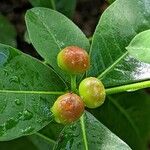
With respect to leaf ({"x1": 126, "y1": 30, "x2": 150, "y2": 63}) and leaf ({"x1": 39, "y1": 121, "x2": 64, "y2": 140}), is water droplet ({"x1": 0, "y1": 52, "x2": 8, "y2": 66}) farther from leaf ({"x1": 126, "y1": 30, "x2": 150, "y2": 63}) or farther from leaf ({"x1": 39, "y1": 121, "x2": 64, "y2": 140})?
leaf ({"x1": 39, "y1": 121, "x2": 64, "y2": 140})

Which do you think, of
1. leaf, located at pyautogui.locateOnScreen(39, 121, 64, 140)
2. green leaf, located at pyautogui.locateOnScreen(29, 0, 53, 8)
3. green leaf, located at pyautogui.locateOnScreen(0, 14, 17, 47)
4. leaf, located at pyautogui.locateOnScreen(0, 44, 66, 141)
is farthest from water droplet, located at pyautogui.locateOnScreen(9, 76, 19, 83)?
green leaf, located at pyautogui.locateOnScreen(0, 14, 17, 47)

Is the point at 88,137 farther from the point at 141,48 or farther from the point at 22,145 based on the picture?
the point at 22,145

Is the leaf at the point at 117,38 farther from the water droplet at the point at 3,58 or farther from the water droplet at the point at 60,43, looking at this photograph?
the water droplet at the point at 3,58

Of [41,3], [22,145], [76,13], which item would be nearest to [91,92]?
[41,3]

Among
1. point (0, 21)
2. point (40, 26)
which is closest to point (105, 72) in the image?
point (40, 26)

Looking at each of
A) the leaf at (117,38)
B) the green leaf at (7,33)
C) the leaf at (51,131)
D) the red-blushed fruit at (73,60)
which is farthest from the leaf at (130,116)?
the red-blushed fruit at (73,60)

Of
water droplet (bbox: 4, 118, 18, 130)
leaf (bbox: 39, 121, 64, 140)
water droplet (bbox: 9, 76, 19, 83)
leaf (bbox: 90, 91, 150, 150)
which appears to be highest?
water droplet (bbox: 9, 76, 19, 83)
